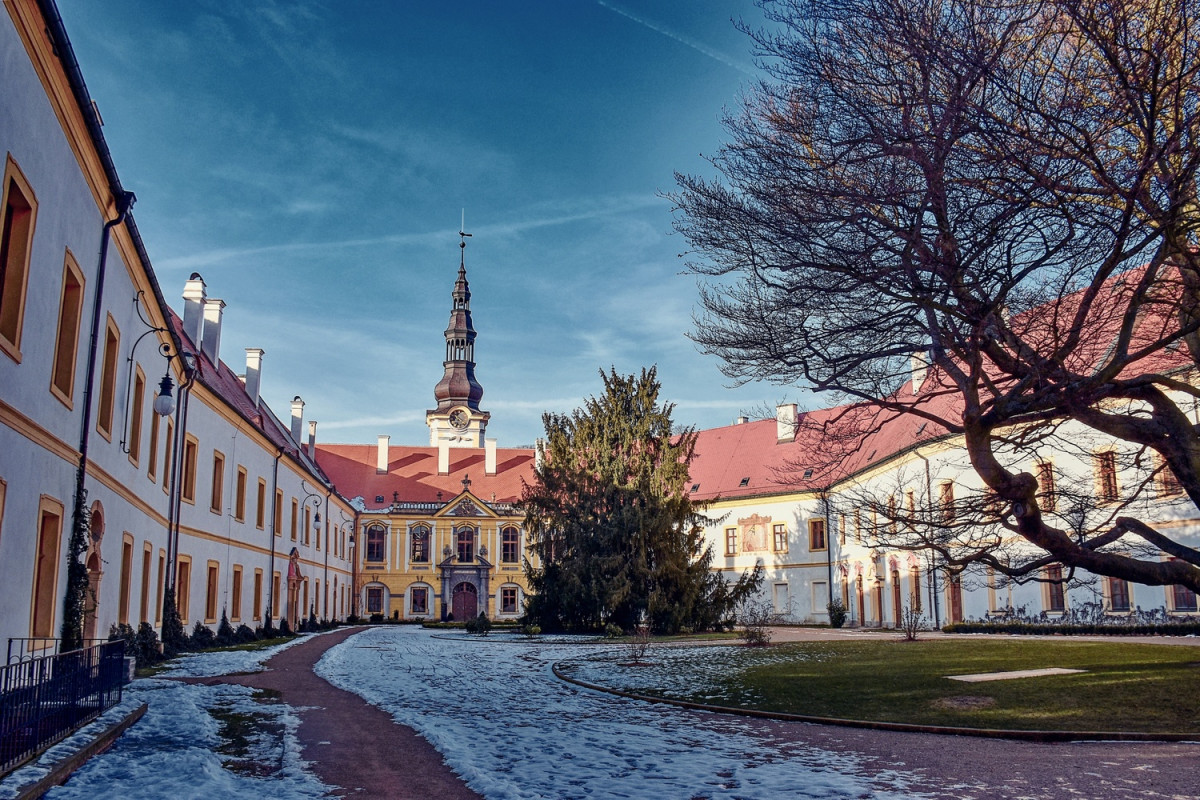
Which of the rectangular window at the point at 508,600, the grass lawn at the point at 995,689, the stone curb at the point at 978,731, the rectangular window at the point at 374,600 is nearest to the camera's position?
the stone curb at the point at 978,731

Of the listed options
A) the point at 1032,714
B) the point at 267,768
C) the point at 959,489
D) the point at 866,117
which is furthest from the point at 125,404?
the point at 959,489

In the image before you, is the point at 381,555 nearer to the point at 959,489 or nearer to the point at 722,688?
the point at 959,489

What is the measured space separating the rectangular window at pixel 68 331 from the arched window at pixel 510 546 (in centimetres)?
5426

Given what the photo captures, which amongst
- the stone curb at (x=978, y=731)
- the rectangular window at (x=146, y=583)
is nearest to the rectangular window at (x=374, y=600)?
the rectangular window at (x=146, y=583)

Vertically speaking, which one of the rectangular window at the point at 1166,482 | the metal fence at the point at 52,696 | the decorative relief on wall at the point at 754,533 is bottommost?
the metal fence at the point at 52,696

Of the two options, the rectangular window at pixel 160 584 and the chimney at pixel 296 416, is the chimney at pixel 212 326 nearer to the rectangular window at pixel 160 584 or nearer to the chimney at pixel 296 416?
the rectangular window at pixel 160 584

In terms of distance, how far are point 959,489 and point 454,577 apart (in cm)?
3776

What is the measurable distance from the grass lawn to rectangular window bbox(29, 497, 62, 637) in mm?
8453

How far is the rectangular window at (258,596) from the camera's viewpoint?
33000mm

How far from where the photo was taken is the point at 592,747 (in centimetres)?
945

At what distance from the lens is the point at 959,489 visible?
35.9m

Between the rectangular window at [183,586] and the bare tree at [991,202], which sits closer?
the bare tree at [991,202]

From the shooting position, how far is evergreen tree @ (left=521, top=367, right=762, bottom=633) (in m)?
33.1

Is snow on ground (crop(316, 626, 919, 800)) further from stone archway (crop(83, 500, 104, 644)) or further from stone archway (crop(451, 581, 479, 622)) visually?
stone archway (crop(451, 581, 479, 622))
